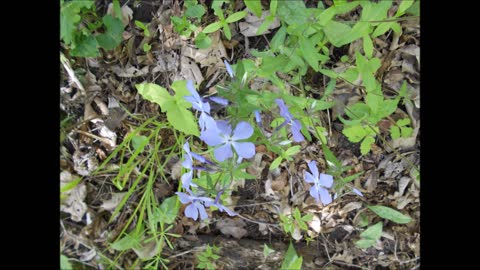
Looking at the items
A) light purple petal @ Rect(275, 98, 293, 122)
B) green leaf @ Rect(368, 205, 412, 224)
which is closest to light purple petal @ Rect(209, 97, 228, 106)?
light purple petal @ Rect(275, 98, 293, 122)

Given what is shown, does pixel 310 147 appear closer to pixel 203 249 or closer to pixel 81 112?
pixel 203 249

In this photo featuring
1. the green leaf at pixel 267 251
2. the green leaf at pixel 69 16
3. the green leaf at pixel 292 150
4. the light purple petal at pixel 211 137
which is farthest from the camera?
the green leaf at pixel 267 251

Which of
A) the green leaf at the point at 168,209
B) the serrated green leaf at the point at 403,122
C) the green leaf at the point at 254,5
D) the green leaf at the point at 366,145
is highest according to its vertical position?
the green leaf at the point at 254,5

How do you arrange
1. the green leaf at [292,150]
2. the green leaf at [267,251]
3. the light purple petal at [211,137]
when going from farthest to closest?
the green leaf at [267,251] < the green leaf at [292,150] < the light purple petal at [211,137]

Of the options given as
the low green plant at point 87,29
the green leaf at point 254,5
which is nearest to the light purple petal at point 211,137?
the green leaf at point 254,5

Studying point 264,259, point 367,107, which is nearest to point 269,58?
point 367,107

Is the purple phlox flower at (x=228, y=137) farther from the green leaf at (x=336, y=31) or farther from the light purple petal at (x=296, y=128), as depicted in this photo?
the green leaf at (x=336, y=31)
